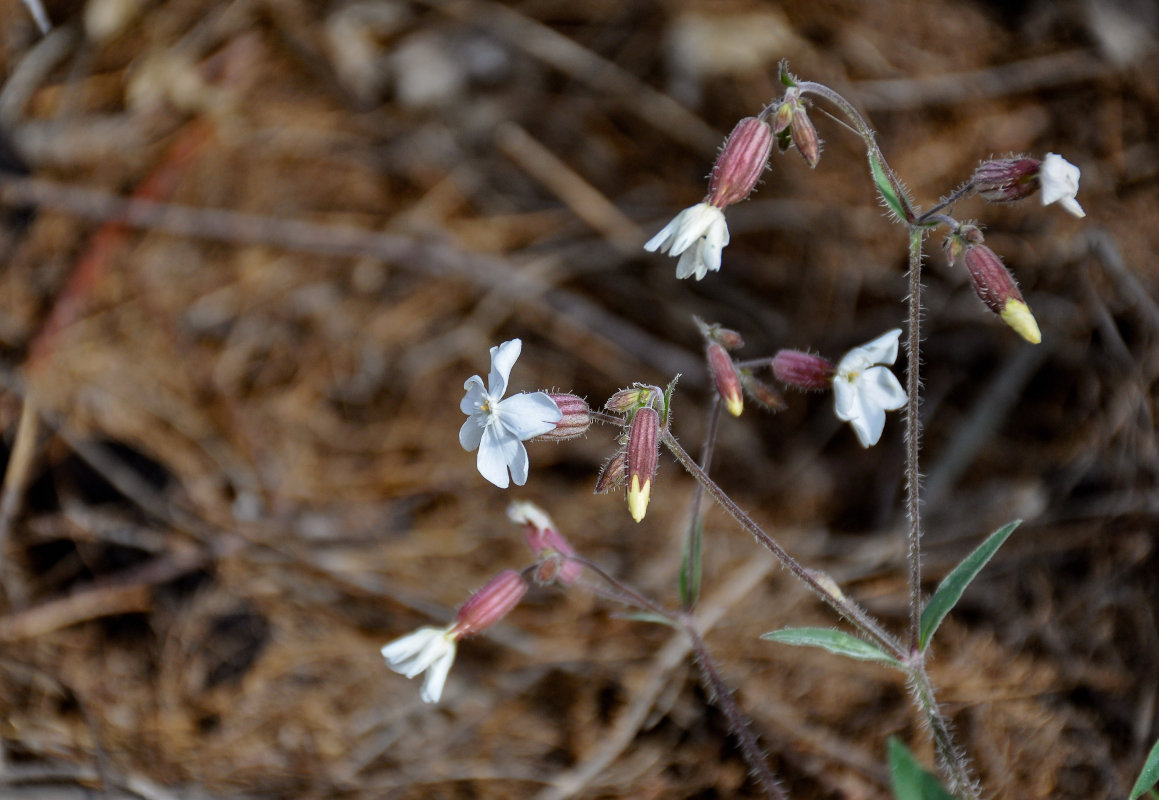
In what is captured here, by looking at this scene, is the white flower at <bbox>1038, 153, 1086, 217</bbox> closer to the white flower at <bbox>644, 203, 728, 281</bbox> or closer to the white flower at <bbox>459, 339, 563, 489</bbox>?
the white flower at <bbox>644, 203, 728, 281</bbox>

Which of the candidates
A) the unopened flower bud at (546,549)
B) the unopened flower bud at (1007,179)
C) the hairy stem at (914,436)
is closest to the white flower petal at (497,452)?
the unopened flower bud at (546,549)

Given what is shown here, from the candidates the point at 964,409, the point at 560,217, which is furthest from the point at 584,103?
the point at 964,409

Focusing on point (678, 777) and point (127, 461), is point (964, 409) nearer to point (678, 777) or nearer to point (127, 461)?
point (678, 777)

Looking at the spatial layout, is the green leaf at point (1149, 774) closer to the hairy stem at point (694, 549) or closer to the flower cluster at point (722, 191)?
the hairy stem at point (694, 549)

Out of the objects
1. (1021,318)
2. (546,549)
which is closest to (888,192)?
(1021,318)

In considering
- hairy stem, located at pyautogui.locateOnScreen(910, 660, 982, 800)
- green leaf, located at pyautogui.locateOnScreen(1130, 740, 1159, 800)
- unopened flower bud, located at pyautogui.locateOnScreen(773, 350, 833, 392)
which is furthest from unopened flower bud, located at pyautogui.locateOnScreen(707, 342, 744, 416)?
green leaf, located at pyautogui.locateOnScreen(1130, 740, 1159, 800)

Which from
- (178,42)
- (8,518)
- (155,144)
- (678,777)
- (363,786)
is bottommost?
(678,777)
